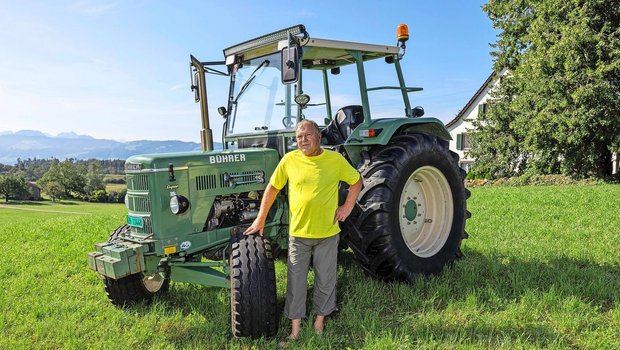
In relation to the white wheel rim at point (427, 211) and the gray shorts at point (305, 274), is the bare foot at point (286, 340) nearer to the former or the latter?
the gray shorts at point (305, 274)

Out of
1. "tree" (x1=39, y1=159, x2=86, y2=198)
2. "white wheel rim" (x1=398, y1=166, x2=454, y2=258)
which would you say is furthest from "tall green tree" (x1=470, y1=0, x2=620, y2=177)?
"tree" (x1=39, y1=159, x2=86, y2=198)

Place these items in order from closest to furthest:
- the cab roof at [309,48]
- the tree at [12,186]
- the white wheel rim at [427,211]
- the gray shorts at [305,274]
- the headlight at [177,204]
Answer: the gray shorts at [305,274] < the headlight at [177,204] < the cab roof at [309,48] < the white wheel rim at [427,211] < the tree at [12,186]

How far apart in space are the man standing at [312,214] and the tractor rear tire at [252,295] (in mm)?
167

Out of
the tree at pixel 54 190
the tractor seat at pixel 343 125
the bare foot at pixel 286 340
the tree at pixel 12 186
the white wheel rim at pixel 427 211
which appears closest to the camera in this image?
the bare foot at pixel 286 340

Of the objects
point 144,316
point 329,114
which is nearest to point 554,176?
point 329,114

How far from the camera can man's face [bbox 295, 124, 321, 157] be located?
3.49m

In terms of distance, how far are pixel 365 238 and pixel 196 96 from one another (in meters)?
2.30

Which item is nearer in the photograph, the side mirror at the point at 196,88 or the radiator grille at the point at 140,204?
the radiator grille at the point at 140,204

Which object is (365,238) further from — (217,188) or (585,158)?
(585,158)

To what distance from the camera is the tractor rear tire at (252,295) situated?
3457 mm

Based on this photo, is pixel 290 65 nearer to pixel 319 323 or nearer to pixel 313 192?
pixel 313 192

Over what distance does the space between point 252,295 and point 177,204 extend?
0.97 metres

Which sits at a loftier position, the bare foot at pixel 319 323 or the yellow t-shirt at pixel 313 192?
the yellow t-shirt at pixel 313 192

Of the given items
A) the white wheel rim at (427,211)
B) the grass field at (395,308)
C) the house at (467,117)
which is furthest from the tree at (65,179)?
the white wheel rim at (427,211)
